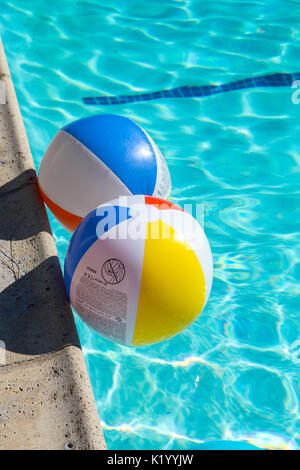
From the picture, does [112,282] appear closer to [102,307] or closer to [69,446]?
[102,307]

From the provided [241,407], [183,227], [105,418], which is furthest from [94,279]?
[241,407]

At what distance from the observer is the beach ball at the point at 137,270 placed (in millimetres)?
3387

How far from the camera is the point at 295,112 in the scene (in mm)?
6848

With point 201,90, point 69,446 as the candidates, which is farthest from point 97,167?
point 201,90

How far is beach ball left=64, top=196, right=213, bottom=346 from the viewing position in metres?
3.39

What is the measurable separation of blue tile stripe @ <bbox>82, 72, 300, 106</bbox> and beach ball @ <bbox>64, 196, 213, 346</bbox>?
3.47 m

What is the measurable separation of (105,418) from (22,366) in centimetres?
86

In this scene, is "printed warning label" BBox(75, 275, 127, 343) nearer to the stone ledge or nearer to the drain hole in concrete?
the stone ledge

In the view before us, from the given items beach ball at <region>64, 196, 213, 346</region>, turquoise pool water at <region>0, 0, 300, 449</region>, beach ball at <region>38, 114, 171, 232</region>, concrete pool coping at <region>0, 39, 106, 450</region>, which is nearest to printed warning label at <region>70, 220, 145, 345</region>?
beach ball at <region>64, 196, 213, 346</region>

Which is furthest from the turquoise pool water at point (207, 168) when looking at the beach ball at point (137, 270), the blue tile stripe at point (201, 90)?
the beach ball at point (137, 270)

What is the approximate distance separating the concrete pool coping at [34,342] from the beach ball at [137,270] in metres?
0.23

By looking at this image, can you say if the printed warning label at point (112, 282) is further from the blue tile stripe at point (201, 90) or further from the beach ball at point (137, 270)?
the blue tile stripe at point (201, 90)

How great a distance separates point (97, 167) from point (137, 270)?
2.96 feet

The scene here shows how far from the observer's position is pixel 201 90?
23.2ft
